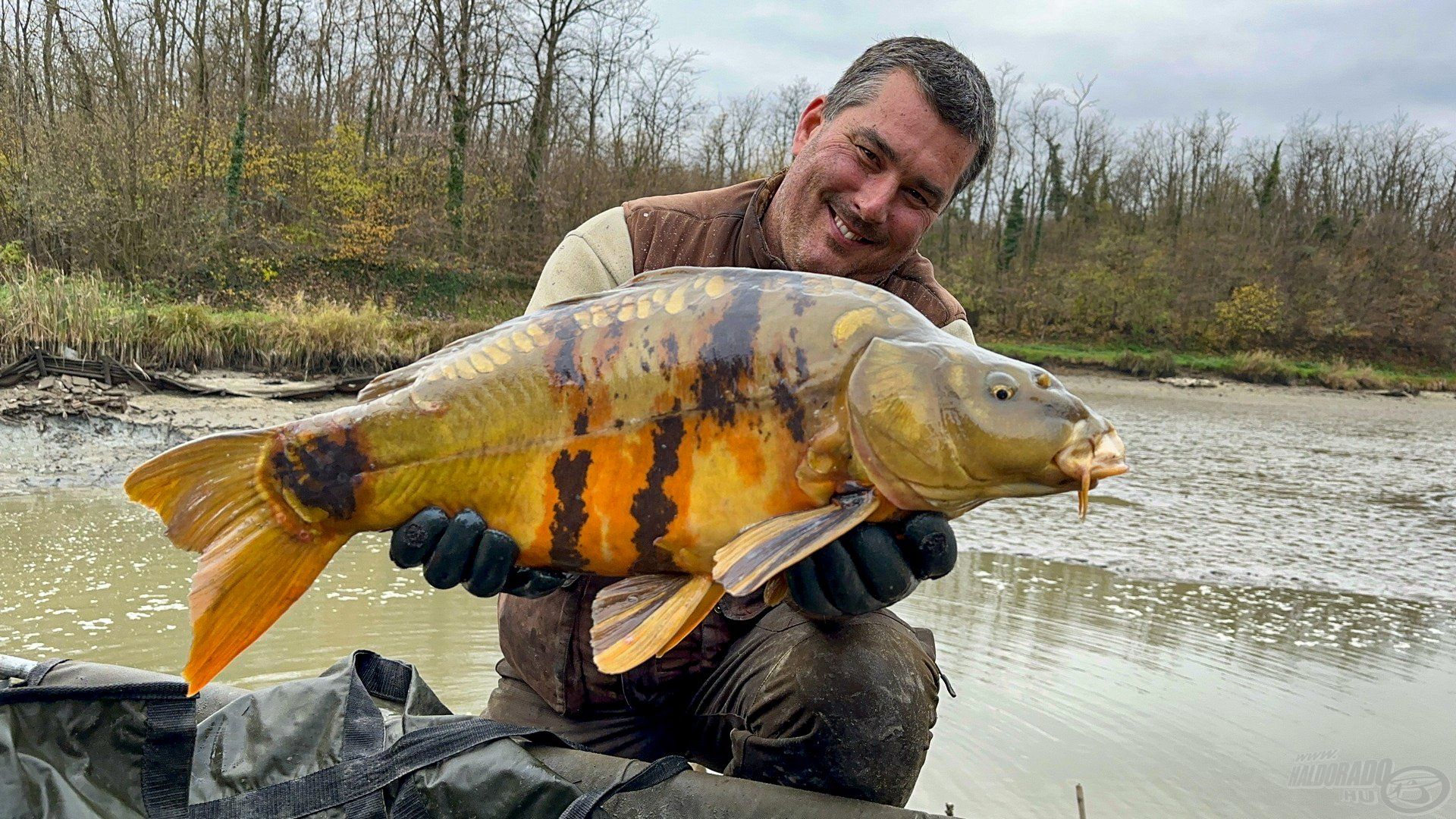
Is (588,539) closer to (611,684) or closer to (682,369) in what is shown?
(682,369)

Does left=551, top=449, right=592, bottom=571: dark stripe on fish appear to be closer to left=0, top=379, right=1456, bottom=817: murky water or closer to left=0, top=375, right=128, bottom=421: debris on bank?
left=0, top=379, right=1456, bottom=817: murky water

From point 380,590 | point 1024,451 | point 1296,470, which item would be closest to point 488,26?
point 1296,470

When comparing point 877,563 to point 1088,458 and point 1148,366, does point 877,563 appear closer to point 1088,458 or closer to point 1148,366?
point 1088,458

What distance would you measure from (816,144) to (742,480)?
125 centimetres

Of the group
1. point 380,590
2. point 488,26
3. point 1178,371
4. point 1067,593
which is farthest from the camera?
point 1178,371

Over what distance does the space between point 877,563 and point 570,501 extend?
1.61ft

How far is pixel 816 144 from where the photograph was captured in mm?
2428

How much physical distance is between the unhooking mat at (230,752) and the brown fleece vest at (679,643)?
369mm

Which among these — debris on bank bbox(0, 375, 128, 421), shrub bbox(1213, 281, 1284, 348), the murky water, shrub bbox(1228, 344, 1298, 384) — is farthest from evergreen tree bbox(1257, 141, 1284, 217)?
debris on bank bbox(0, 375, 128, 421)

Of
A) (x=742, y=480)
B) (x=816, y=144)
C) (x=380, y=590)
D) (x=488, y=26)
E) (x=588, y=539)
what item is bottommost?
(x=380, y=590)

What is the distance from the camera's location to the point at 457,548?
156 cm

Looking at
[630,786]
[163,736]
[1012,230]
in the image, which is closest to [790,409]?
[630,786]

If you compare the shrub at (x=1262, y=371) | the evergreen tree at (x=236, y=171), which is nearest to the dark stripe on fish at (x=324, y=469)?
the evergreen tree at (x=236, y=171)

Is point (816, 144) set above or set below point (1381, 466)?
above
